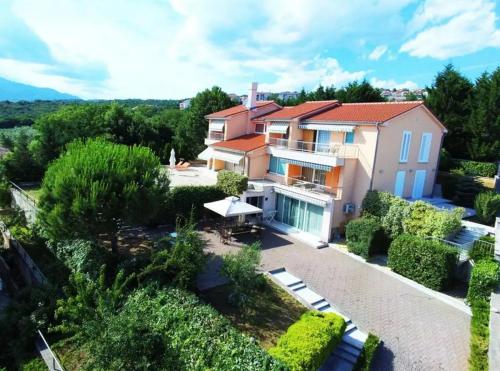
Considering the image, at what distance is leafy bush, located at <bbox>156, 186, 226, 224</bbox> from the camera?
92.9 feet

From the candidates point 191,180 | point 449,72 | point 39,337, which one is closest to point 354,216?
point 191,180

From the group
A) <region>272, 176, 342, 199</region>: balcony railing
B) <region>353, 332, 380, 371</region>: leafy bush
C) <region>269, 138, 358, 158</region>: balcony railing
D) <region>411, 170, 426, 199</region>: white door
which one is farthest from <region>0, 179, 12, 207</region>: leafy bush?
<region>411, 170, 426, 199</region>: white door

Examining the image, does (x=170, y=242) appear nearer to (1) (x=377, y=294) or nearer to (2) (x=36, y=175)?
(1) (x=377, y=294)

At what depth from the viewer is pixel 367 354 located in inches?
545

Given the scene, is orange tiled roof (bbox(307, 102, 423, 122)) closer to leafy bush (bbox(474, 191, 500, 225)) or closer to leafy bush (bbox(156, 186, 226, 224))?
leafy bush (bbox(474, 191, 500, 225))

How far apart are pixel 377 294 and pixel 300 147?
18.3 meters

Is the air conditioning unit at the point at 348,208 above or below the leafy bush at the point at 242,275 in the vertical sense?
above

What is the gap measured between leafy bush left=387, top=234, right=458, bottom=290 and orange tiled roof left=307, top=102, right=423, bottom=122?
1078 centimetres

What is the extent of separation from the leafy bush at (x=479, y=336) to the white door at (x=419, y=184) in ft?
54.1

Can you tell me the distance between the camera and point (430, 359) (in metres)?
14.2

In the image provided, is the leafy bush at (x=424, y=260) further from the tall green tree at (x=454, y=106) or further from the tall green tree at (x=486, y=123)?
the tall green tree at (x=454, y=106)

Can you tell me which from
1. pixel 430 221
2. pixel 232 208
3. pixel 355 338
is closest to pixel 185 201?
pixel 232 208

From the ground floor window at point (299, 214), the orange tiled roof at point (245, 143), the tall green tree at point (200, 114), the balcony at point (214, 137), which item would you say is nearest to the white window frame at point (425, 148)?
the ground floor window at point (299, 214)

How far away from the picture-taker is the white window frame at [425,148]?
31497mm
